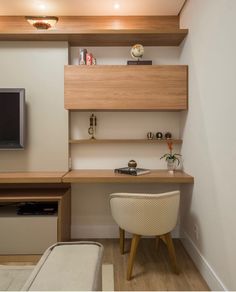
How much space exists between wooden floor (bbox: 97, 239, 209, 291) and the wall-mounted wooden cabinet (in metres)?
1.51

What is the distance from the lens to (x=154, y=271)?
2.17 meters

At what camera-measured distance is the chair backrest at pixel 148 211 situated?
1980mm

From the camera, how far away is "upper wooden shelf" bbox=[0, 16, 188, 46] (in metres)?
2.58

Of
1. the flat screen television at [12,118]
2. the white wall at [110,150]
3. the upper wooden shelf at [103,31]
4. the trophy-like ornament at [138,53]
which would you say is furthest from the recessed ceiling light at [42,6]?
the trophy-like ornament at [138,53]

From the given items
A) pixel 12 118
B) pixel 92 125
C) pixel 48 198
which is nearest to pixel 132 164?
pixel 92 125

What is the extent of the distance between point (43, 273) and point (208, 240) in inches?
60.1

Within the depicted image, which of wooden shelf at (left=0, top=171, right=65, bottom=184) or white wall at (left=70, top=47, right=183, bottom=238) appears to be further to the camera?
white wall at (left=70, top=47, right=183, bottom=238)

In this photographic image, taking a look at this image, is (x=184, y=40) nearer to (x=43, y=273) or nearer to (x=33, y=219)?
(x=33, y=219)

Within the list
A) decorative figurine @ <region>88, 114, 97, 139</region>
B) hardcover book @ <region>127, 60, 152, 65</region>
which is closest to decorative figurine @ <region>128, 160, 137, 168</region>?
decorative figurine @ <region>88, 114, 97, 139</region>

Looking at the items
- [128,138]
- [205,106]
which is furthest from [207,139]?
[128,138]

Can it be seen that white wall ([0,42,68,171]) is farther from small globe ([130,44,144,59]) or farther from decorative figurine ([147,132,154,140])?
decorative figurine ([147,132,154,140])

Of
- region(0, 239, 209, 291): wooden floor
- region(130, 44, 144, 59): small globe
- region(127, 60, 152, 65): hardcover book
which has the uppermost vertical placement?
region(130, 44, 144, 59): small globe

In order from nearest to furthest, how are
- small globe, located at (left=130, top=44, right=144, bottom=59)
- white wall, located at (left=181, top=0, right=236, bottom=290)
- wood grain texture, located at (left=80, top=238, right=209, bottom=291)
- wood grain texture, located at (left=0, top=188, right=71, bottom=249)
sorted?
white wall, located at (left=181, top=0, right=236, bottom=290) < wood grain texture, located at (left=80, top=238, right=209, bottom=291) < wood grain texture, located at (left=0, top=188, right=71, bottom=249) < small globe, located at (left=130, top=44, right=144, bottom=59)

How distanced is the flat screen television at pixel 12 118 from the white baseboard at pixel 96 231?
1172mm
